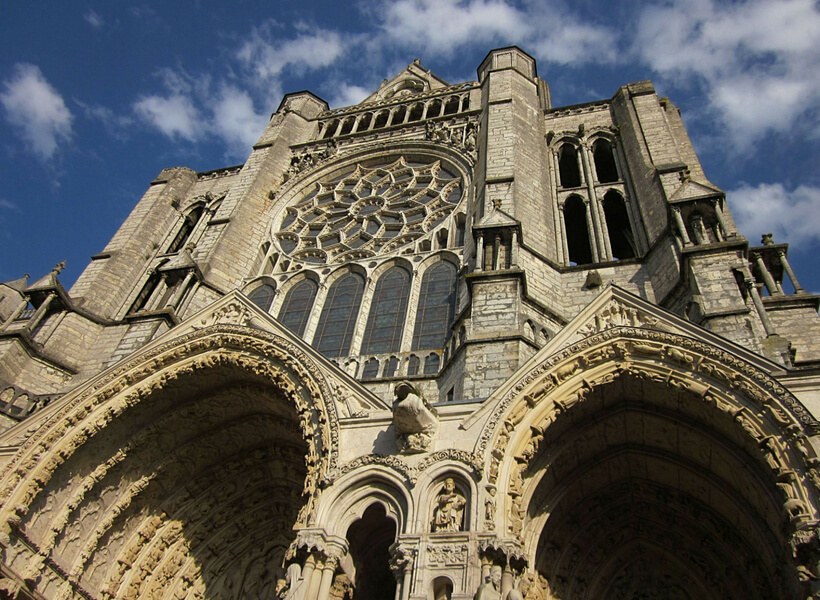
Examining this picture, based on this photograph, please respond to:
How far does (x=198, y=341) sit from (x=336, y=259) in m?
5.69

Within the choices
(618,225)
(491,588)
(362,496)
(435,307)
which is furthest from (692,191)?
(491,588)

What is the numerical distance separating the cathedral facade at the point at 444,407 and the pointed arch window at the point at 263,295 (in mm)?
64

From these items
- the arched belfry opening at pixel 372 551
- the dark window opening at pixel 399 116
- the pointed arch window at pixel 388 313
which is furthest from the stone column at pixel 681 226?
the dark window opening at pixel 399 116

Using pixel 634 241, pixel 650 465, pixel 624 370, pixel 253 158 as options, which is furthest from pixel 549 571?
pixel 253 158

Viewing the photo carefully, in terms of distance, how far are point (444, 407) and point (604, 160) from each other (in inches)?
433

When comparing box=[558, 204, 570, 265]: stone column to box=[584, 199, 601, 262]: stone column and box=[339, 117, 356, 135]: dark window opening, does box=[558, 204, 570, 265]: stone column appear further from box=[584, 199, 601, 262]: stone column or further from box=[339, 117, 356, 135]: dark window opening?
box=[339, 117, 356, 135]: dark window opening

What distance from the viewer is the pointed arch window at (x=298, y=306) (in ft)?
41.8

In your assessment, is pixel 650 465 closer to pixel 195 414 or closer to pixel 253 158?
pixel 195 414

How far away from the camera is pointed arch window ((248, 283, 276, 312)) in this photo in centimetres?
1358

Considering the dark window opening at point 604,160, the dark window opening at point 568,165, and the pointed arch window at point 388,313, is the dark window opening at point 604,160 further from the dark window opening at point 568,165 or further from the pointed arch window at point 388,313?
the pointed arch window at point 388,313

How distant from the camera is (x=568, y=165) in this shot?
1664cm

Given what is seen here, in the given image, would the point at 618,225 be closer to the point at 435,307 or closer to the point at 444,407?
the point at 435,307

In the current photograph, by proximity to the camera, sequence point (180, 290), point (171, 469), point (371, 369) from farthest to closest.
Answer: point (180, 290) < point (371, 369) < point (171, 469)

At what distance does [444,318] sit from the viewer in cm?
1169
